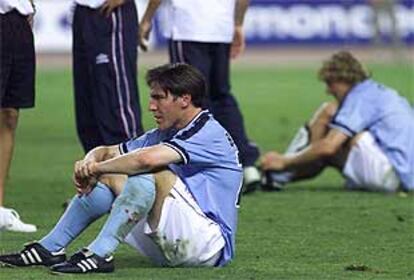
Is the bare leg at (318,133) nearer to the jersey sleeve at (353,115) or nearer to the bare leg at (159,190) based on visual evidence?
the jersey sleeve at (353,115)

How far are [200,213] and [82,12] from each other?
3114 mm

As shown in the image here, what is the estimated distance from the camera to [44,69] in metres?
29.3

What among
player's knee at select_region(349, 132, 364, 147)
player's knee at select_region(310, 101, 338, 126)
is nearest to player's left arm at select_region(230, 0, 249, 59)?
player's knee at select_region(310, 101, 338, 126)

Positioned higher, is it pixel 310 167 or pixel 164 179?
pixel 164 179

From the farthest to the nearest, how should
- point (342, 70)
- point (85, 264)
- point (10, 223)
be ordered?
point (342, 70), point (10, 223), point (85, 264)

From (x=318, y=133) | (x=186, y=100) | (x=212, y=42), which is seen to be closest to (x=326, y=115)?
(x=318, y=133)

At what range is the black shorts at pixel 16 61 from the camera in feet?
34.1

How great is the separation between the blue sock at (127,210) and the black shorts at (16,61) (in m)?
2.14

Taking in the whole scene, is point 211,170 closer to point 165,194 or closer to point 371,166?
point 165,194

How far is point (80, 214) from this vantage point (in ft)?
28.5

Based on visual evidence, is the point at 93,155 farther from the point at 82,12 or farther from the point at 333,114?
the point at 333,114

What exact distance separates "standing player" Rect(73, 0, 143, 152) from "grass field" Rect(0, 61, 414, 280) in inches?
26.7

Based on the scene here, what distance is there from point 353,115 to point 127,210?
4638mm

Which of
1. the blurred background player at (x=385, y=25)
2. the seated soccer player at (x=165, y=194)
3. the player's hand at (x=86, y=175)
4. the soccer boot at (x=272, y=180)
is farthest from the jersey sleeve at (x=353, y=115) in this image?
the blurred background player at (x=385, y=25)
